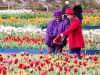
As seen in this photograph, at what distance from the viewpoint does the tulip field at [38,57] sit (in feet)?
25.9

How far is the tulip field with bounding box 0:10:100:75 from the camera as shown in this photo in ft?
25.9

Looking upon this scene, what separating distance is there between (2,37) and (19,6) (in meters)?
22.9

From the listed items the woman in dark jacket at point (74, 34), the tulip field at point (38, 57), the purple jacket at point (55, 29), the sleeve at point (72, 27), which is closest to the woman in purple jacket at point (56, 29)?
the purple jacket at point (55, 29)

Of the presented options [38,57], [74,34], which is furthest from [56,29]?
[38,57]

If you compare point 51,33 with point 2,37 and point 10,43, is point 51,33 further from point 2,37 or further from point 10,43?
point 2,37

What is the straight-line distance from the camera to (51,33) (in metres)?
11.7

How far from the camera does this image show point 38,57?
1140cm

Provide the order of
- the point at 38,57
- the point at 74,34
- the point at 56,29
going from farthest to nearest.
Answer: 1. the point at 56,29
2. the point at 38,57
3. the point at 74,34

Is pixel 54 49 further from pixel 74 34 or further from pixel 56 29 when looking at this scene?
pixel 74 34

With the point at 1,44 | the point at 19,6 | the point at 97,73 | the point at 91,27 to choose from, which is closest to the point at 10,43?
the point at 1,44

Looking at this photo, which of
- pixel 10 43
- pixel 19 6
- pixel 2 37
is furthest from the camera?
pixel 19 6

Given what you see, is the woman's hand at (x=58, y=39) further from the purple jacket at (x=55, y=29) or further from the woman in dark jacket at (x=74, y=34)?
the purple jacket at (x=55, y=29)

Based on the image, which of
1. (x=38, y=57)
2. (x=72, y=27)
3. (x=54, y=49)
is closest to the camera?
(x=72, y=27)

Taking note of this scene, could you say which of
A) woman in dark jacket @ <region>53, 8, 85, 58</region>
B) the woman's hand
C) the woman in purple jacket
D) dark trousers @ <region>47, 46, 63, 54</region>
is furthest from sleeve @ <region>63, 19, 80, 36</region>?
dark trousers @ <region>47, 46, 63, 54</region>
